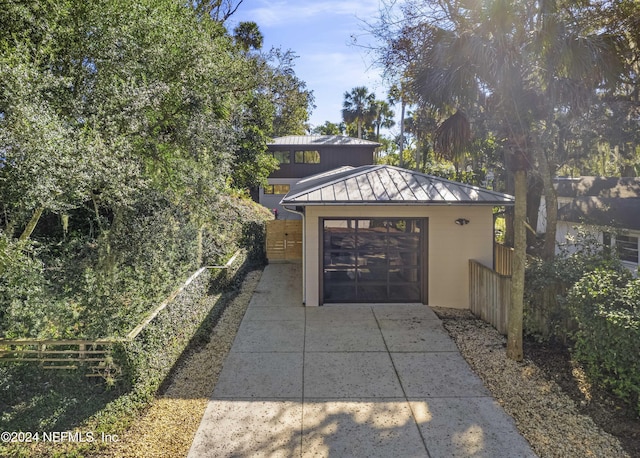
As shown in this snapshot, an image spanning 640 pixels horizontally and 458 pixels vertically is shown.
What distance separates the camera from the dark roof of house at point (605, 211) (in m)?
13.9

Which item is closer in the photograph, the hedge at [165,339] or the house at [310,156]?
the hedge at [165,339]

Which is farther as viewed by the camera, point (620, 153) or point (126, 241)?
point (620, 153)

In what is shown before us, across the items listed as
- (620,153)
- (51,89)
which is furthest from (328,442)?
(620,153)

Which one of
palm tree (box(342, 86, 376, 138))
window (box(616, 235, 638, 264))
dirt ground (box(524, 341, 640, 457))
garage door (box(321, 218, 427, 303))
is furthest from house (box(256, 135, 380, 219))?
dirt ground (box(524, 341, 640, 457))

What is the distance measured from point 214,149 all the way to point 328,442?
30.4 feet

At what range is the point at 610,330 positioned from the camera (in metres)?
4.81

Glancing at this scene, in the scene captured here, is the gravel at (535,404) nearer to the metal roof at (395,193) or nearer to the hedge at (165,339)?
the metal roof at (395,193)

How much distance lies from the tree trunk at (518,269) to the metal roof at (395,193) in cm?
237

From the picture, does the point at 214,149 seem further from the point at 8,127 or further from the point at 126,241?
the point at 8,127

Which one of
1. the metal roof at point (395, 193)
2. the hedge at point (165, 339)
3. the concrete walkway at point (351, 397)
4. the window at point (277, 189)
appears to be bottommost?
the concrete walkway at point (351, 397)

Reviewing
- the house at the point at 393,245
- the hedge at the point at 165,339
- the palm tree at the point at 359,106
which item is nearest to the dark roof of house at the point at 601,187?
the house at the point at 393,245

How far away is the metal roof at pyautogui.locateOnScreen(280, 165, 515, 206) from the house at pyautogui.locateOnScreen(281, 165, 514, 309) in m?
0.02

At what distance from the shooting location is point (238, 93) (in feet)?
58.3

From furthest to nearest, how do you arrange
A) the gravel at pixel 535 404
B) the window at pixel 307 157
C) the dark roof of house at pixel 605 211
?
the window at pixel 307 157
the dark roof of house at pixel 605 211
the gravel at pixel 535 404
